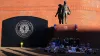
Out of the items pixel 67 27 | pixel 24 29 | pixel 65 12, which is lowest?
pixel 24 29

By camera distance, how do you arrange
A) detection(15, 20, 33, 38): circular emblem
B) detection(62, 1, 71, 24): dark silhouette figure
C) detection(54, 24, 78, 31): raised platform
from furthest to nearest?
detection(15, 20, 33, 38): circular emblem, detection(62, 1, 71, 24): dark silhouette figure, detection(54, 24, 78, 31): raised platform

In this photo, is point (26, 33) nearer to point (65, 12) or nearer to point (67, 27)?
point (65, 12)

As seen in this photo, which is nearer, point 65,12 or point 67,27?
point 67,27

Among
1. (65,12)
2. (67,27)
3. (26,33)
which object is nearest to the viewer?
(67,27)

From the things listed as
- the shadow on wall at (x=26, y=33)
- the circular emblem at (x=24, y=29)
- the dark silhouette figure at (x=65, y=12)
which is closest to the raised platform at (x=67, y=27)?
the dark silhouette figure at (x=65, y=12)

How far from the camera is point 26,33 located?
28.2m

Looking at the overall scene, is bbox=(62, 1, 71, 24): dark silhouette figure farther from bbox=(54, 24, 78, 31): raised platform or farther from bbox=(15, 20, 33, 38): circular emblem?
bbox=(15, 20, 33, 38): circular emblem

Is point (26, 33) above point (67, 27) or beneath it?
beneath

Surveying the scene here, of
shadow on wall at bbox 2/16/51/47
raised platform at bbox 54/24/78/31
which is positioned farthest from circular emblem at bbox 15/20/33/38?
raised platform at bbox 54/24/78/31

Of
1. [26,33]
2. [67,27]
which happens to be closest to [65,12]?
[67,27]

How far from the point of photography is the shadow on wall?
28219 millimetres

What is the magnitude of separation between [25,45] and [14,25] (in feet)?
6.27

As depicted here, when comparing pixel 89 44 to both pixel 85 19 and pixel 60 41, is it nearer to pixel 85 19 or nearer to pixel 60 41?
pixel 60 41

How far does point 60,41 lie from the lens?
24.0 m
